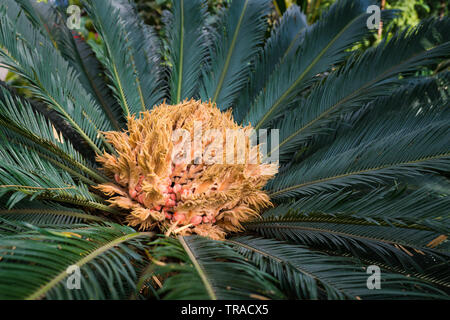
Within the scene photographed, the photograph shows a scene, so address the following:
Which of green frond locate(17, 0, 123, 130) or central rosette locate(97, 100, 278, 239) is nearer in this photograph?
central rosette locate(97, 100, 278, 239)

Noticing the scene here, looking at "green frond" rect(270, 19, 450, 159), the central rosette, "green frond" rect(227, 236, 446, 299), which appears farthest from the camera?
"green frond" rect(270, 19, 450, 159)

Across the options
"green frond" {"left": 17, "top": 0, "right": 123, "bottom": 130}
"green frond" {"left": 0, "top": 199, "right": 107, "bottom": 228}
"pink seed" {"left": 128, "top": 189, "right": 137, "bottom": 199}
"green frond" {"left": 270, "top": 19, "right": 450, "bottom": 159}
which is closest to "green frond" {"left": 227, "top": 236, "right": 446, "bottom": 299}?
"pink seed" {"left": 128, "top": 189, "right": 137, "bottom": 199}

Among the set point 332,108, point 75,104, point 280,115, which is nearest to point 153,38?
point 75,104

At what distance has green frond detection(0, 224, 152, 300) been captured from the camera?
2.80ft

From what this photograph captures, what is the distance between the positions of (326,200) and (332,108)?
71 cm

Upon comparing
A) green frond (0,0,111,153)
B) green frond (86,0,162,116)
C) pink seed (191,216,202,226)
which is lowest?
pink seed (191,216,202,226)

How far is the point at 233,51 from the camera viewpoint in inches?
93.5

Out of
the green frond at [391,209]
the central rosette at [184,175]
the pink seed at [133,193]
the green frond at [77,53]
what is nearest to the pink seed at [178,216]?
the central rosette at [184,175]

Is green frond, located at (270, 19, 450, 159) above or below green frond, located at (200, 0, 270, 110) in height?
below

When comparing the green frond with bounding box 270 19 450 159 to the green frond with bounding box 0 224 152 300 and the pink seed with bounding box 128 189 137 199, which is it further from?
the green frond with bounding box 0 224 152 300

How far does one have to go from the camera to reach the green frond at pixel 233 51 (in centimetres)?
233

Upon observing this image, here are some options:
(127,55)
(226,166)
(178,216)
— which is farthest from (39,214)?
(127,55)

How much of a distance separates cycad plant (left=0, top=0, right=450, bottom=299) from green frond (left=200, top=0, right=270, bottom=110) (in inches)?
0.4
